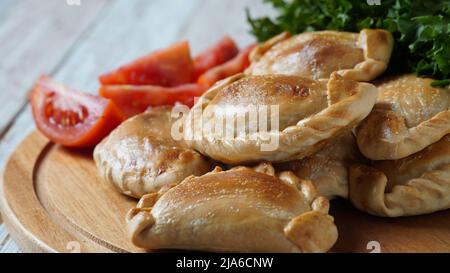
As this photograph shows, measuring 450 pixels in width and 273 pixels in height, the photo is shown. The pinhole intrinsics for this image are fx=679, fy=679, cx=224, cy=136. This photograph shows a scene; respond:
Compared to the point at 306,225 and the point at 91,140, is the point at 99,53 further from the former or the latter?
the point at 306,225

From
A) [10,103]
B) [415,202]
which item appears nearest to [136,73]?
[10,103]

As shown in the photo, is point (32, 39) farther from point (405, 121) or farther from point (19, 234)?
point (405, 121)

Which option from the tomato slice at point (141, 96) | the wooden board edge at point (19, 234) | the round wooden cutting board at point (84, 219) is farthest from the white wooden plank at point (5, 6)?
the wooden board edge at point (19, 234)

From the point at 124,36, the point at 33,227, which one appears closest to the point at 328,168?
the point at 33,227

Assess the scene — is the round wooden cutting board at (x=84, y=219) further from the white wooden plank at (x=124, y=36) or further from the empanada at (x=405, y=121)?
the white wooden plank at (x=124, y=36)

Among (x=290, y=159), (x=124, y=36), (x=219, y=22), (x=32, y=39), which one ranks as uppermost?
(x=290, y=159)
